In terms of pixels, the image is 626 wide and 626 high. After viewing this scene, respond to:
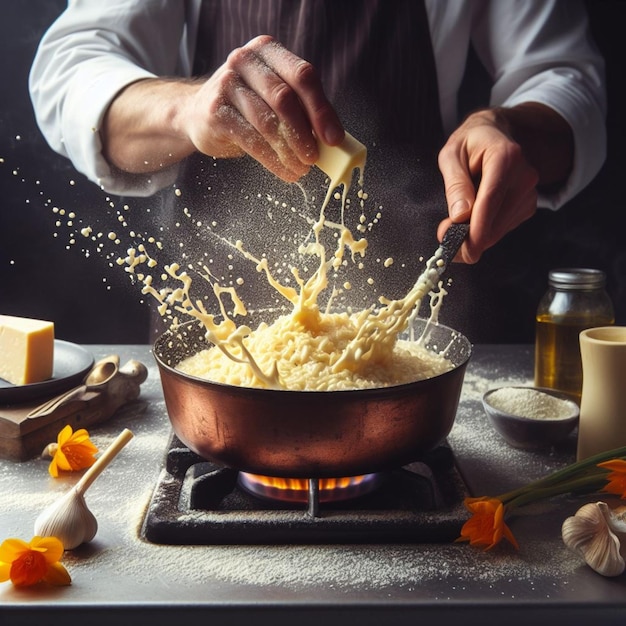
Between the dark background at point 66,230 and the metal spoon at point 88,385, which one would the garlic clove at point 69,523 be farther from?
the dark background at point 66,230

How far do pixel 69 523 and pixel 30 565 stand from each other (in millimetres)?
100

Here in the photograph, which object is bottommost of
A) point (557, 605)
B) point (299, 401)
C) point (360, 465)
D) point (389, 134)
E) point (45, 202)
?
point (557, 605)

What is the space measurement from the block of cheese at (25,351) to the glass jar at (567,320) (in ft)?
3.53

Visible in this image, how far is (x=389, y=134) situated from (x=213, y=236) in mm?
578

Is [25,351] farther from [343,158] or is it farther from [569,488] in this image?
[569,488]

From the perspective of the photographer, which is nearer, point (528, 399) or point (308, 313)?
point (308, 313)

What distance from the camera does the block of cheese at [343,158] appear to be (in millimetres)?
1174

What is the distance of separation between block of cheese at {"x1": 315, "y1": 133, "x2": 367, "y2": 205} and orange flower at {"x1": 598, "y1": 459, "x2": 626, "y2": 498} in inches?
23.6

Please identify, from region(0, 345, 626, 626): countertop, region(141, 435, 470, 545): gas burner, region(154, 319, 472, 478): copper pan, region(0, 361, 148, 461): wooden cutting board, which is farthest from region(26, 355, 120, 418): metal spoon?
region(154, 319, 472, 478): copper pan

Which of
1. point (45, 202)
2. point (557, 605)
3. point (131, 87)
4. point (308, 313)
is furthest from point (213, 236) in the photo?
point (557, 605)

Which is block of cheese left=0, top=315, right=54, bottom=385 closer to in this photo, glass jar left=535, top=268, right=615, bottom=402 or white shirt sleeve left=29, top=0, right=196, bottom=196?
white shirt sleeve left=29, top=0, right=196, bottom=196

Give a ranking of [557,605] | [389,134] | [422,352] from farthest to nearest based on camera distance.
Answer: [389,134] < [422,352] < [557,605]

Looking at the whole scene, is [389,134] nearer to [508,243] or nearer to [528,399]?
[508,243]

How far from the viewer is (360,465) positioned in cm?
108
